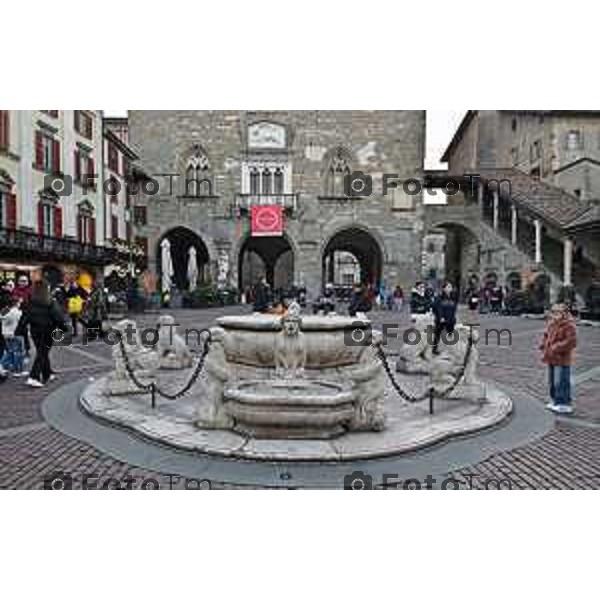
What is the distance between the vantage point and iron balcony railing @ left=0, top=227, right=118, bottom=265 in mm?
19250

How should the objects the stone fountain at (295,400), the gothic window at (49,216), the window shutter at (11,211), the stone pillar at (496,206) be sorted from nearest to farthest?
the stone fountain at (295,400) → the window shutter at (11,211) → the gothic window at (49,216) → the stone pillar at (496,206)

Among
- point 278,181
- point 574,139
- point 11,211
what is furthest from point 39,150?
point 574,139

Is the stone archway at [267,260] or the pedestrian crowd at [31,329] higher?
Result: the stone archway at [267,260]

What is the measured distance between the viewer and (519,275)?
2728cm

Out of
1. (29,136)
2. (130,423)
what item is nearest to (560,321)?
(130,423)

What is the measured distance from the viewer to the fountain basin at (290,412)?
518 cm

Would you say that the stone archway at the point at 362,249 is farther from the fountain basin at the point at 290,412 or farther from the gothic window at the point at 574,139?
the fountain basin at the point at 290,412

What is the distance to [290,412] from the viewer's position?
5.19 m

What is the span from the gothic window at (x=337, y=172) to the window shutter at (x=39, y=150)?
16494mm

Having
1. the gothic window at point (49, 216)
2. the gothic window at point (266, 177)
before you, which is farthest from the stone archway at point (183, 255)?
the gothic window at point (49, 216)

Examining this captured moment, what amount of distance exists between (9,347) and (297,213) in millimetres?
24370

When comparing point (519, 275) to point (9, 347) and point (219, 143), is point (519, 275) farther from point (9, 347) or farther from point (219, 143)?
point (9, 347)

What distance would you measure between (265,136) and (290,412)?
29.1 m

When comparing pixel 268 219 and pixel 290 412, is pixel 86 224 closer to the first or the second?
pixel 268 219
